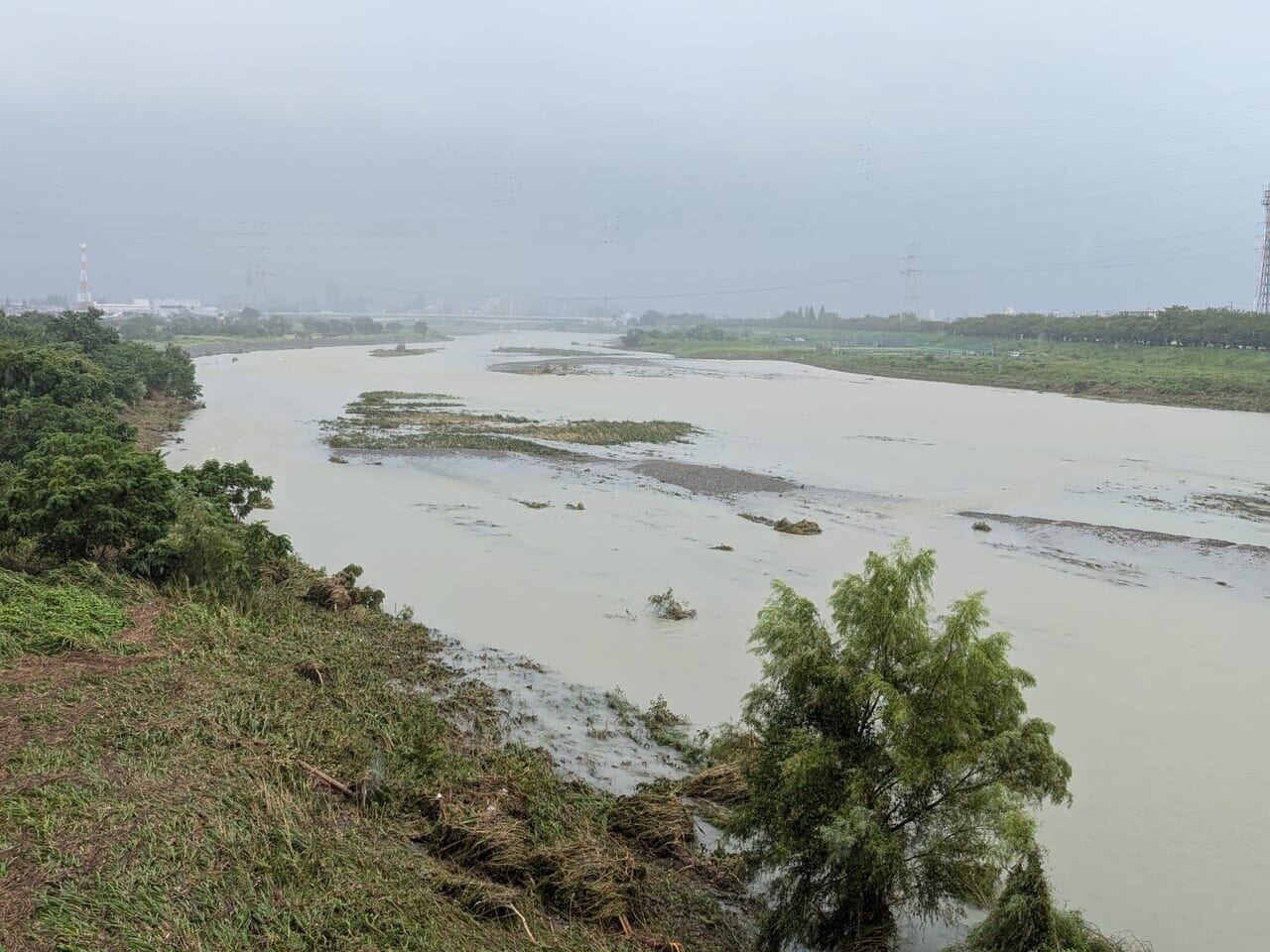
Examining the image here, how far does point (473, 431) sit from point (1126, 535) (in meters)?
22.2

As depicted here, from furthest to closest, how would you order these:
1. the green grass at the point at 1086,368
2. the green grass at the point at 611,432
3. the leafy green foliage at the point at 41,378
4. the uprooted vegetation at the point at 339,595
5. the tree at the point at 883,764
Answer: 1. the green grass at the point at 1086,368
2. the green grass at the point at 611,432
3. the leafy green foliage at the point at 41,378
4. the uprooted vegetation at the point at 339,595
5. the tree at the point at 883,764

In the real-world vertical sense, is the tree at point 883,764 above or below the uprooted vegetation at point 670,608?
above

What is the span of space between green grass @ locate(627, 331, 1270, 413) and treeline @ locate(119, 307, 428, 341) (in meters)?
52.8

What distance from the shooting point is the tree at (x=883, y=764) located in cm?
664

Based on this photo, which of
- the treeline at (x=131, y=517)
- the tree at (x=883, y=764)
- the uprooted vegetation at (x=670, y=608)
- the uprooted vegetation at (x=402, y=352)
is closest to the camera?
the tree at (x=883, y=764)

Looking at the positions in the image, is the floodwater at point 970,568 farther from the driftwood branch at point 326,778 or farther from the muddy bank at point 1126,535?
the driftwood branch at point 326,778

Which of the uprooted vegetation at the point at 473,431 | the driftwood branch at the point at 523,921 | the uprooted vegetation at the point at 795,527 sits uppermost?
the uprooted vegetation at the point at 473,431

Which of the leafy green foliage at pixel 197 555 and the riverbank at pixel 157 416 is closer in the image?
the leafy green foliage at pixel 197 555

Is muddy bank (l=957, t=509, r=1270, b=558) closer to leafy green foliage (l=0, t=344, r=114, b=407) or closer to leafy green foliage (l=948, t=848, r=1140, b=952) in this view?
leafy green foliage (l=948, t=848, r=1140, b=952)

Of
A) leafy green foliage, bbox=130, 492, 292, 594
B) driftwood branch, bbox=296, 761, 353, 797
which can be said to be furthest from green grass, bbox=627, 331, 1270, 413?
driftwood branch, bbox=296, 761, 353, 797

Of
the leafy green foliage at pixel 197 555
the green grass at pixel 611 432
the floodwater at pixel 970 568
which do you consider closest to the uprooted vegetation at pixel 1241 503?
the floodwater at pixel 970 568

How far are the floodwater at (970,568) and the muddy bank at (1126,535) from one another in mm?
238

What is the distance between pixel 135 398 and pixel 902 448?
28.9 meters

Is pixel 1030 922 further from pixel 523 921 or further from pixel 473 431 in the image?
pixel 473 431
